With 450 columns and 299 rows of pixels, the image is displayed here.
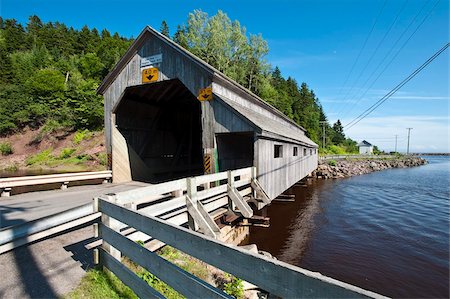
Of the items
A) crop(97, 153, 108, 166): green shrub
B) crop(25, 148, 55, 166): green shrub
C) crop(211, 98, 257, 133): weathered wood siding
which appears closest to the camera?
crop(211, 98, 257, 133): weathered wood siding

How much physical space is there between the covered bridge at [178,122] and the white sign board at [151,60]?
4cm

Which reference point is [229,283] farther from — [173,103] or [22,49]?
[22,49]

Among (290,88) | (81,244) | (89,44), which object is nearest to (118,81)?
(81,244)

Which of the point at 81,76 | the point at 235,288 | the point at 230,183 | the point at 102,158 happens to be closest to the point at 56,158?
the point at 102,158

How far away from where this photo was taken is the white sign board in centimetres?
1165

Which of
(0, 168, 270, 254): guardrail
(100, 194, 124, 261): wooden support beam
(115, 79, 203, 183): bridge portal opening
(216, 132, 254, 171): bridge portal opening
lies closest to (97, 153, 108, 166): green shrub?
(115, 79, 203, 183): bridge portal opening

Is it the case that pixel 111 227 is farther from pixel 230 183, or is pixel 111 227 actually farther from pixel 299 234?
pixel 299 234

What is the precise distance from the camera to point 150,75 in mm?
11898

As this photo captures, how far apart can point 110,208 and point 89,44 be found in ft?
221

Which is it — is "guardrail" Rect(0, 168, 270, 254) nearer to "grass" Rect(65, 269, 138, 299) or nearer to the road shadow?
the road shadow

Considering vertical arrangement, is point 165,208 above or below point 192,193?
below

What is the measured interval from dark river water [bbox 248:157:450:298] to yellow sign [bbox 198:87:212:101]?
5961 millimetres

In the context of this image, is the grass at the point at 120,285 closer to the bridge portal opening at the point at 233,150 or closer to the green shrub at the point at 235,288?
the green shrub at the point at 235,288

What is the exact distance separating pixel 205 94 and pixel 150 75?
3.24 meters
